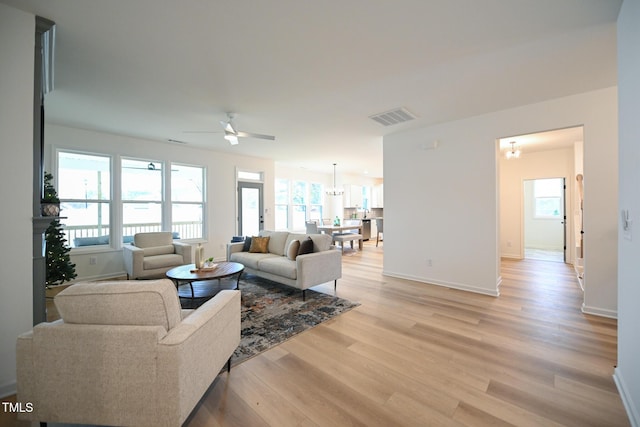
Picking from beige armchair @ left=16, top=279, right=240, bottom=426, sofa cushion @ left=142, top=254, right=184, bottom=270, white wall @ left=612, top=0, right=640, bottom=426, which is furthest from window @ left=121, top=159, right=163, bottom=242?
white wall @ left=612, top=0, right=640, bottom=426

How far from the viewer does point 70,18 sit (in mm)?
1952

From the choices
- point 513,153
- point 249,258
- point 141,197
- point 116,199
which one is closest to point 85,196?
point 116,199

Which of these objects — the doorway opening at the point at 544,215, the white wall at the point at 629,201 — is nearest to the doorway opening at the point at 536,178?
the doorway opening at the point at 544,215

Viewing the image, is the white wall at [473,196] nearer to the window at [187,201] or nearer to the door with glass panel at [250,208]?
the door with glass panel at [250,208]

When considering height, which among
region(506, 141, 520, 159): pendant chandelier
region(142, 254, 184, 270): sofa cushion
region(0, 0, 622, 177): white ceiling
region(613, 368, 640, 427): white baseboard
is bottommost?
region(613, 368, 640, 427): white baseboard

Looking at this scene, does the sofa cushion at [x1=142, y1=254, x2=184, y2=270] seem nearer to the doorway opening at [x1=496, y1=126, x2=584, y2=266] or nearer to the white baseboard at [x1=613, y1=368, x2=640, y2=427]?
the white baseboard at [x1=613, y1=368, x2=640, y2=427]

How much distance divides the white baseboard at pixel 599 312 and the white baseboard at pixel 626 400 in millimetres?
1480

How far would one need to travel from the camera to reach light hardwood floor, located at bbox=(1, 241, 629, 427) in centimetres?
156

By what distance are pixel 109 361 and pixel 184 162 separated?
5257 mm

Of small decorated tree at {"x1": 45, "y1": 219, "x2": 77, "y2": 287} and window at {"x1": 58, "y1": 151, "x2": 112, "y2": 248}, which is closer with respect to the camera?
small decorated tree at {"x1": 45, "y1": 219, "x2": 77, "y2": 287}

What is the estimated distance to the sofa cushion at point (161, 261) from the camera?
430 cm

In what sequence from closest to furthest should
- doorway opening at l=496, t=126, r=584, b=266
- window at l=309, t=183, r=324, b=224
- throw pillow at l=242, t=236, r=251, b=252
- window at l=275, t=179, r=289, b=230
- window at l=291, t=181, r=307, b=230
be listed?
throw pillow at l=242, t=236, r=251, b=252 < doorway opening at l=496, t=126, r=584, b=266 < window at l=275, t=179, r=289, b=230 < window at l=291, t=181, r=307, b=230 < window at l=309, t=183, r=324, b=224

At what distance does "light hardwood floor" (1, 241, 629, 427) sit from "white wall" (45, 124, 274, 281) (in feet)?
14.1

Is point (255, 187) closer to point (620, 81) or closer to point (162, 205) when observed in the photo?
point (162, 205)
